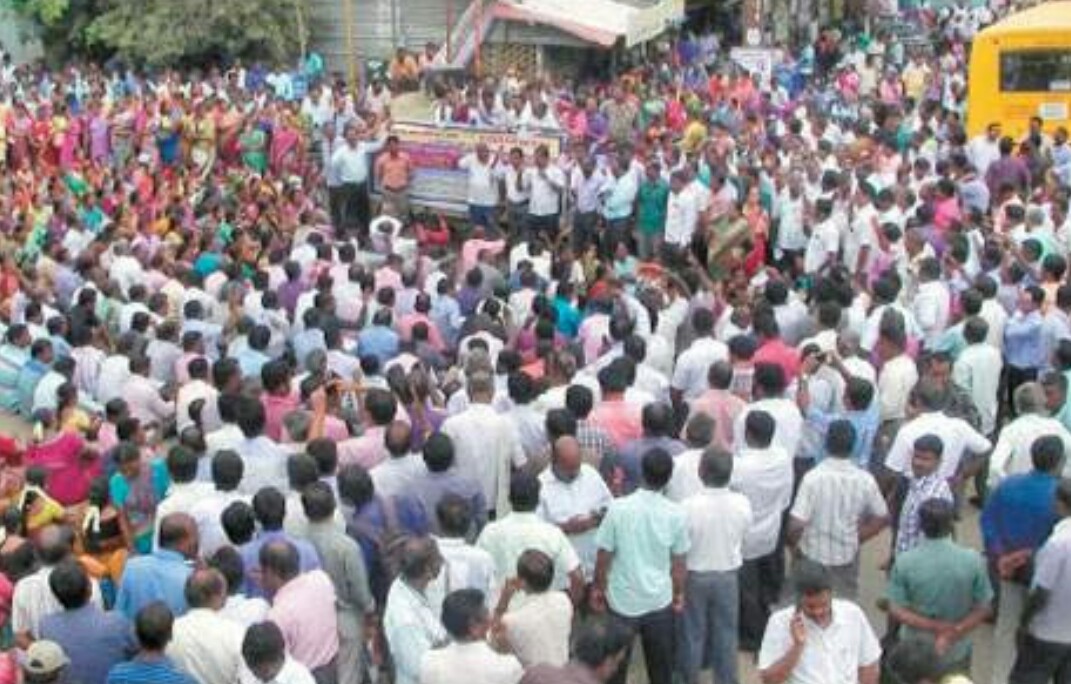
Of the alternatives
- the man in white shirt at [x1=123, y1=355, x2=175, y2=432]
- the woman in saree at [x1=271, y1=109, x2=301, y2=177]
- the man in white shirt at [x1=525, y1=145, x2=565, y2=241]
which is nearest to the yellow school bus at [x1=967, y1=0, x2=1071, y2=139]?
the man in white shirt at [x1=525, y1=145, x2=565, y2=241]

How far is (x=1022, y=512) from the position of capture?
725cm

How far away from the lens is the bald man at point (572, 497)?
7371 mm

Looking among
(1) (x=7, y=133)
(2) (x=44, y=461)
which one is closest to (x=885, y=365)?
(2) (x=44, y=461)

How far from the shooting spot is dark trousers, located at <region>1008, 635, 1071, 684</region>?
23.3 feet


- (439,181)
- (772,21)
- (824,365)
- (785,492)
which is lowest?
(785,492)

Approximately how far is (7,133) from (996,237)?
12969mm

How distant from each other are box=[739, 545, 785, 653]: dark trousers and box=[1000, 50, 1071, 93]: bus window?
11.2m

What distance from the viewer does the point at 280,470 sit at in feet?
26.5

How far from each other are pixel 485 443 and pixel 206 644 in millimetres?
2407

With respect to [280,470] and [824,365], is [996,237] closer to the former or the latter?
[824,365]

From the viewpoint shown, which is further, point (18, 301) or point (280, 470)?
point (18, 301)

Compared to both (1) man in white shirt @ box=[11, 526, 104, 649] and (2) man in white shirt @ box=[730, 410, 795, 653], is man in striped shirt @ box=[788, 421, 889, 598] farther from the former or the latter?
(1) man in white shirt @ box=[11, 526, 104, 649]

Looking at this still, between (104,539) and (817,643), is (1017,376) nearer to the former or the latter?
(817,643)

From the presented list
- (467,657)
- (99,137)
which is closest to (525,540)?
(467,657)
